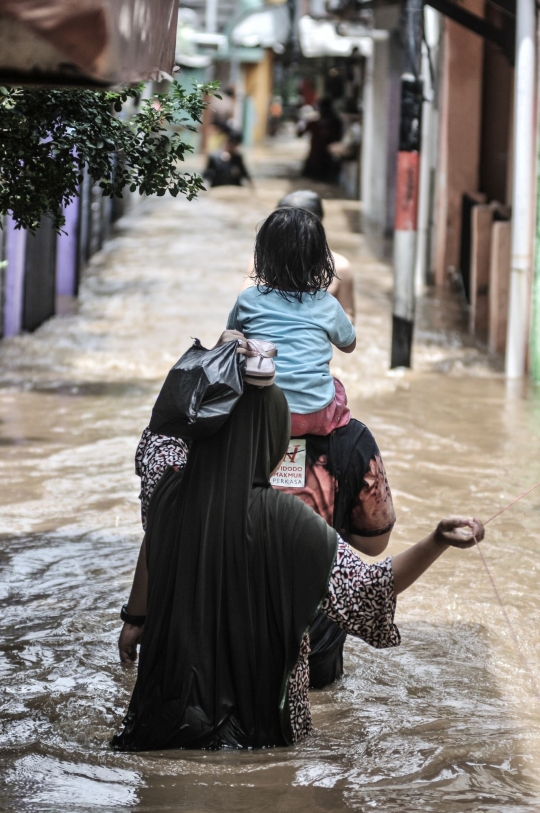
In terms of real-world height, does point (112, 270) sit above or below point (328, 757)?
above

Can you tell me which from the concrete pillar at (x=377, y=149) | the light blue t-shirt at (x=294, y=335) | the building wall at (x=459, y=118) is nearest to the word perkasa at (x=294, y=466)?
the light blue t-shirt at (x=294, y=335)

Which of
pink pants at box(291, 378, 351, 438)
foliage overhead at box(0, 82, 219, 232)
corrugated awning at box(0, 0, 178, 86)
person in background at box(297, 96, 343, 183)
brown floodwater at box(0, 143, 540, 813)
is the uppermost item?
person in background at box(297, 96, 343, 183)

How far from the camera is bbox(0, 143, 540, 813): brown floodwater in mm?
3576

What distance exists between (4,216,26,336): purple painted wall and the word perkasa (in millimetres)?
7300

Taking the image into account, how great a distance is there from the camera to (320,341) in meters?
4.11

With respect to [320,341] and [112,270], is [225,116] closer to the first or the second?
[112,270]

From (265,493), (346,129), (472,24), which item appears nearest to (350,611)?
(265,493)

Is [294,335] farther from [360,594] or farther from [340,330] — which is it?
[360,594]

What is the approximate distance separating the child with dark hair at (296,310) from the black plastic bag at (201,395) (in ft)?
1.87

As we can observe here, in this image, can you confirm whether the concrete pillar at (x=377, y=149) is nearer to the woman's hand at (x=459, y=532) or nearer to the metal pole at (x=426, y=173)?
the metal pole at (x=426, y=173)

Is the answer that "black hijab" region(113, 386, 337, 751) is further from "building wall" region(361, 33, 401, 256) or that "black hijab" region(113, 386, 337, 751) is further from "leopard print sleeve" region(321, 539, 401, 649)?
"building wall" region(361, 33, 401, 256)

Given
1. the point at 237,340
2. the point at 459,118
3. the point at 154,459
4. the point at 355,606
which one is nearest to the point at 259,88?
the point at 459,118

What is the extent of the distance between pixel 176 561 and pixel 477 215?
906 cm

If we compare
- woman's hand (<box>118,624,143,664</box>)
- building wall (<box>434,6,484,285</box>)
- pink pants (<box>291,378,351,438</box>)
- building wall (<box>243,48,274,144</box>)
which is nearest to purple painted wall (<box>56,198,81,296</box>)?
building wall (<box>434,6,484,285</box>)
